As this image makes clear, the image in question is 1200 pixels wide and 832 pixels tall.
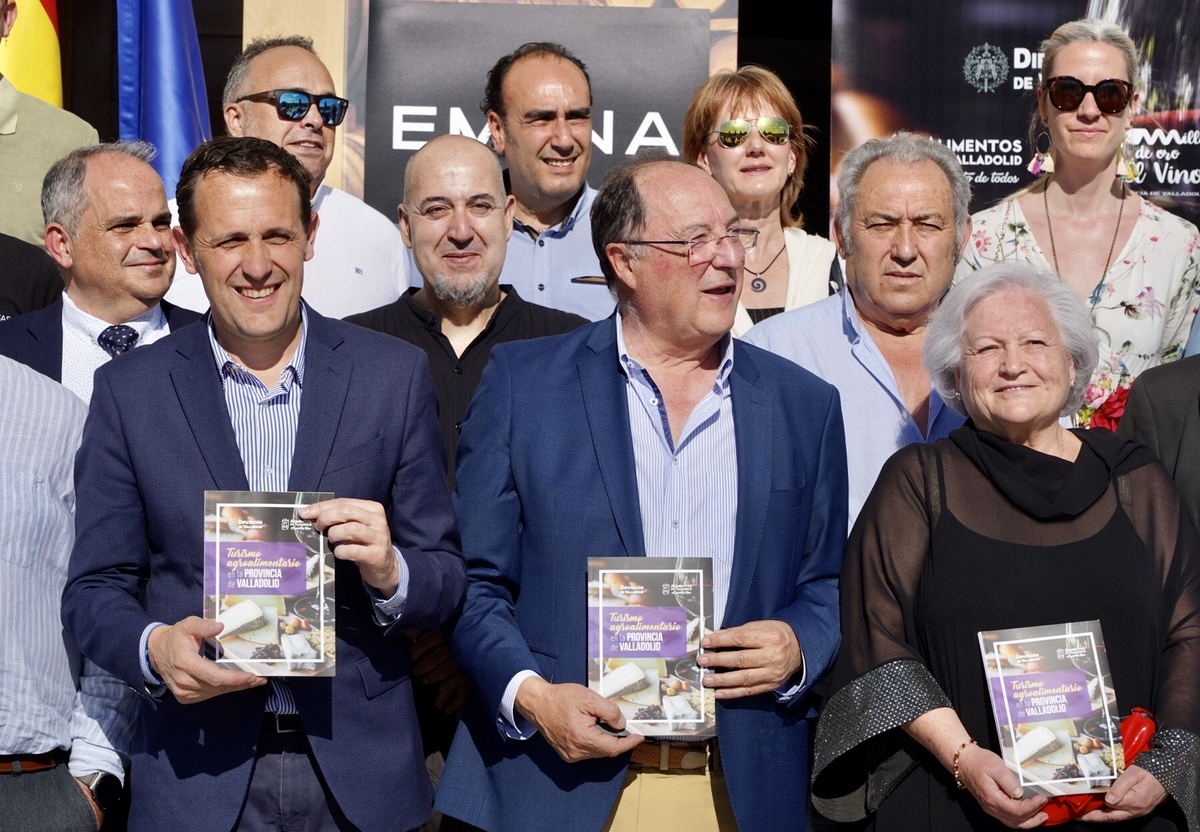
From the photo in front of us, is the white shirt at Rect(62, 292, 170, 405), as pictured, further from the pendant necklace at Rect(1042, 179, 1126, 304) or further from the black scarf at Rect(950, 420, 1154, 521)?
the pendant necklace at Rect(1042, 179, 1126, 304)

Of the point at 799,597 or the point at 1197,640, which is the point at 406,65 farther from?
the point at 1197,640

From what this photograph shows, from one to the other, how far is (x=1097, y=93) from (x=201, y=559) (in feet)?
11.2

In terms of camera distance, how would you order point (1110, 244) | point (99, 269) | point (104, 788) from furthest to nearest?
point (1110, 244), point (99, 269), point (104, 788)

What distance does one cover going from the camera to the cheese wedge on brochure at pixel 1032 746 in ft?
10.1

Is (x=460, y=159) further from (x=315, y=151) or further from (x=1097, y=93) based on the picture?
(x=1097, y=93)

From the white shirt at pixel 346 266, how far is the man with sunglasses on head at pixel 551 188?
484mm

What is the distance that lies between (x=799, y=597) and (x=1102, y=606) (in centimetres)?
69

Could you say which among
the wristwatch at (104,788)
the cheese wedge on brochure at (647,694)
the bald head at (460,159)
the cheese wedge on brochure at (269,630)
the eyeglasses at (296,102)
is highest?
the eyeglasses at (296,102)

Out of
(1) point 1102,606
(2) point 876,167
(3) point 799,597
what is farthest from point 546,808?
(2) point 876,167

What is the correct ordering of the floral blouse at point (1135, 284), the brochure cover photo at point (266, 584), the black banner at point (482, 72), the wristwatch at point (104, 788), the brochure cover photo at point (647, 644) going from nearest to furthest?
1. the brochure cover photo at point (266, 584)
2. the brochure cover photo at point (647, 644)
3. the wristwatch at point (104, 788)
4. the floral blouse at point (1135, 284)
5. the black banner at point (482, 72)

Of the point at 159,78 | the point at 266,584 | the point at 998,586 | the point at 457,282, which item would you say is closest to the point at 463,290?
the point at 457,282

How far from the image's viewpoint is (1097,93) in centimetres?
495

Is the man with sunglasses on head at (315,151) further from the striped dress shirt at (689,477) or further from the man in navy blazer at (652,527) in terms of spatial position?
the striped dress shirt at (689,477)

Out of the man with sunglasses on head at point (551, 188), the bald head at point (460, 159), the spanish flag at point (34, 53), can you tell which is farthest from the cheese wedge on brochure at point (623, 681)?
the spanish flag at point (34, 53)
